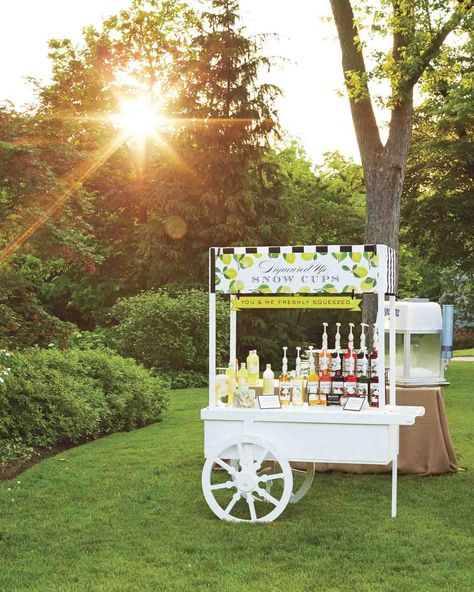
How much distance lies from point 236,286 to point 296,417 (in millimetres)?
998

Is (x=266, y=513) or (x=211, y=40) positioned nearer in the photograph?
(x=266, y=513)

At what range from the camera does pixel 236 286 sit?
610 centimetres

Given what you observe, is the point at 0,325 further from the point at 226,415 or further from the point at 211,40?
the point at 211,40

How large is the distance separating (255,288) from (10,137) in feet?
14.5

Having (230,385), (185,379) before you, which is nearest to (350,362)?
(230,385)

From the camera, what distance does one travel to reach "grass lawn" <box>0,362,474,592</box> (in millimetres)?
4781

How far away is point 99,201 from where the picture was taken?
2508 centimetres

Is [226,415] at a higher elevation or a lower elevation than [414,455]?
higher

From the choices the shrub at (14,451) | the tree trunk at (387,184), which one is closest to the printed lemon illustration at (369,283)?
the shrub at (14,451)

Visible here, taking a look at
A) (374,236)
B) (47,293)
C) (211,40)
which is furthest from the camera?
(47,293)

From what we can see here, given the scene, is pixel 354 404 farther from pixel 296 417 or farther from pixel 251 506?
pixel 251 506

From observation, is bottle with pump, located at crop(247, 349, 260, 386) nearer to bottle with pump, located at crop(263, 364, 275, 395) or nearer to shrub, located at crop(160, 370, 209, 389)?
bottle with pump, located at crop(263, 364, 275, 395)

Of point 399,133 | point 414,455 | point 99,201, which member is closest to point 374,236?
point 399,133

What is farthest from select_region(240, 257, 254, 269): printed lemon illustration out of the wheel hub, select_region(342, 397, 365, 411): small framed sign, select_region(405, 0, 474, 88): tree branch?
select_region(405, 0, 474, 88): tree branch
